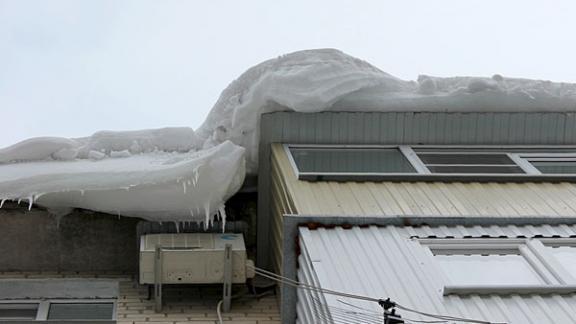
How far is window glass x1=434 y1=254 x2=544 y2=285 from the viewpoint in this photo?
627cm

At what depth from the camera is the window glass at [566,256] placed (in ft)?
21.3

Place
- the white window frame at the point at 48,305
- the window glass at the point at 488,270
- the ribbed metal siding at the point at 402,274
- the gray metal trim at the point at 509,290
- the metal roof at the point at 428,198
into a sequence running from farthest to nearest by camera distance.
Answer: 1. the white window frame at the point at 48,305
2. the metal roof at the point at 428,198
3. the window glass at the point at 488,270
4. the gray metal trim at the point at 509,290
5. the ribbed metal siding at the point at 402,274

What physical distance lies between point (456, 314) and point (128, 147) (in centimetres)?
524

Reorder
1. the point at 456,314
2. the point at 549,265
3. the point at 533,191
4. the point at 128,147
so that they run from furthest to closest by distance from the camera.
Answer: the point at 128,147, the point at 533,191, the point at 549,265, the point at 456,314

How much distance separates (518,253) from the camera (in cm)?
679

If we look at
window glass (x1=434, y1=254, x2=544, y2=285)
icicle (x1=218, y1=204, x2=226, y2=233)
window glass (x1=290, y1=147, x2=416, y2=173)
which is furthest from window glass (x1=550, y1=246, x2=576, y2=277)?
icicle (x1=218, y1=204, x2=226, y2=233)

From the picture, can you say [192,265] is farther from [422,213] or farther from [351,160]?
[351,160]

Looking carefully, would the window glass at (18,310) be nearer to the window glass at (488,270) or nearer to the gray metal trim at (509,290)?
the window glass at (488,270)

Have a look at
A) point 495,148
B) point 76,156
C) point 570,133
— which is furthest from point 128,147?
point 570,133

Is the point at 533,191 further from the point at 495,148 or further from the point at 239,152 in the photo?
the point at 239,152

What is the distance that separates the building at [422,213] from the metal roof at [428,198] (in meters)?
0.02

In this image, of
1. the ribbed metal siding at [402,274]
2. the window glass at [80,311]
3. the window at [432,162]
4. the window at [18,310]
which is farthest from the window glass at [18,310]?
the ribbed metal siding at [402,274]

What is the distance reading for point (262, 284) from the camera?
8.90m

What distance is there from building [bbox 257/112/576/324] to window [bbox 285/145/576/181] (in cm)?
1
